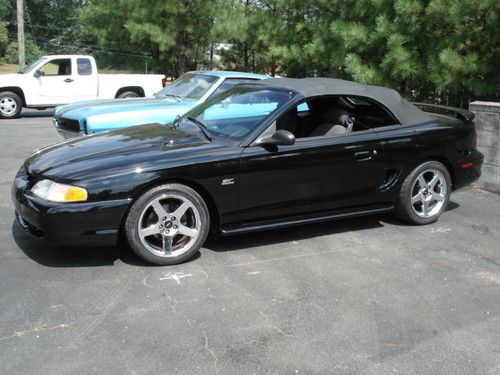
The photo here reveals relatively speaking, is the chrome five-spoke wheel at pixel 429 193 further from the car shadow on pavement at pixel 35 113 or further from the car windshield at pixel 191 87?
the car shadow on pavement at pixel 35 113

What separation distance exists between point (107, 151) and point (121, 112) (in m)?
3.23

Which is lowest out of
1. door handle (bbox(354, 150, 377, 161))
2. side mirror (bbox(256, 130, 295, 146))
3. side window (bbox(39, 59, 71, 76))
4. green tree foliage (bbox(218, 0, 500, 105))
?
door handle (bbox(354, 150, 377, 161))

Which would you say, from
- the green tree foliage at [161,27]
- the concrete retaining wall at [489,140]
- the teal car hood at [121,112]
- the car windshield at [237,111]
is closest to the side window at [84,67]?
the green tree foliage at [161,27]

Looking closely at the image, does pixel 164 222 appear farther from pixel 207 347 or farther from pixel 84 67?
pixel 84 67

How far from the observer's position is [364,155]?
5211mm

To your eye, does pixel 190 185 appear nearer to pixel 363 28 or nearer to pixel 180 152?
pixel 180 152

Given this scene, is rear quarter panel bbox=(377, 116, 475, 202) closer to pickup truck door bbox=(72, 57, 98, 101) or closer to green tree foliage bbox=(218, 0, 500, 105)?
green tree foliage bbox=(218, 0, 500, 105)

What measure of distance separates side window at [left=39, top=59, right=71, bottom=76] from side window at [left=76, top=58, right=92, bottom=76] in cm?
27

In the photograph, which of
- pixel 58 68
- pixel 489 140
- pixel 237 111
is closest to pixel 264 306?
pixel 237 111

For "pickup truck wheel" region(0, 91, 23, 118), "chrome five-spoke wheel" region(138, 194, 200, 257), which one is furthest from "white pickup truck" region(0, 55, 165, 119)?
"chrome five-spoke wheel" region(138, 194, 200, 257)

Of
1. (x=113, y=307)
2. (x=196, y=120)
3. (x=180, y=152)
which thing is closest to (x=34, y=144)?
(x=196, y=120)

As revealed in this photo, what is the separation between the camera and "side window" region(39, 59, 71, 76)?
1537 cm

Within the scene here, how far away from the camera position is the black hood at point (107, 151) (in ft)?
14.1

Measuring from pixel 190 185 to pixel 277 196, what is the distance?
30.6 inches
